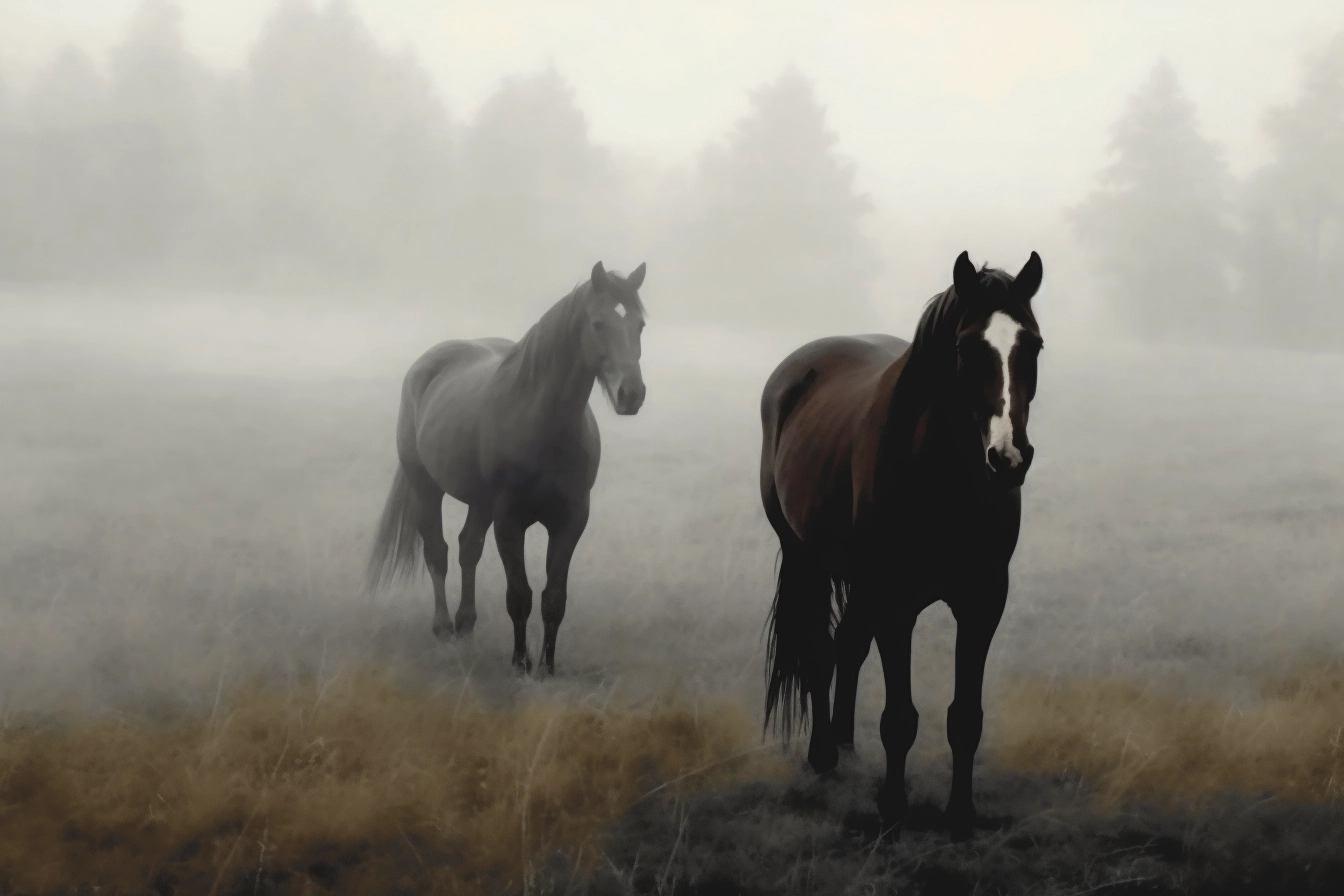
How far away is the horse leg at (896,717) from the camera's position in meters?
2.19

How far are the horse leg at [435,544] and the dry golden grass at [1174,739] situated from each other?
1923 mm

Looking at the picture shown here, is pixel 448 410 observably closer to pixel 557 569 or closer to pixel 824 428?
pixel 557 569

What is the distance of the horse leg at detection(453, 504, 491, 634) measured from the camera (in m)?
3.41

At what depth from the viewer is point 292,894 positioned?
83.4 inches

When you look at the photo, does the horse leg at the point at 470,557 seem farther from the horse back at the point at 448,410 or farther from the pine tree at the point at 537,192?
the pine tree at the point at 537,192

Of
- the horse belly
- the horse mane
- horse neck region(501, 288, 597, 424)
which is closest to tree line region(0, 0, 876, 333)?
the horse belly

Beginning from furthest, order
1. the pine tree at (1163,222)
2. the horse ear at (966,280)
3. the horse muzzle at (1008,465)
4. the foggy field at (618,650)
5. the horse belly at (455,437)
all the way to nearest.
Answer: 1. the pine tree at (1163,222)
2. the horse belly at (455,437)
3. the foggy field at (618,650)
4. the horse ear at (966,280)
5. the horse muzzle at (1008,465)

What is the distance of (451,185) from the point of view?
393cm

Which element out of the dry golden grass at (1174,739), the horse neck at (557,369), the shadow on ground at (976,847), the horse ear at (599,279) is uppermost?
the horse ear at (599,279)

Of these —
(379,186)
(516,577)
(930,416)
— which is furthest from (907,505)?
(379,186)

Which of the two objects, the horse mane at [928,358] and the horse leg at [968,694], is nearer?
the horse mane at [928,358]

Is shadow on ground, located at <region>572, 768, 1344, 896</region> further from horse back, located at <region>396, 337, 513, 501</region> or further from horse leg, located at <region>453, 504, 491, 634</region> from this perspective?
horse back, located at <region>396, 337, 513, 501</region>

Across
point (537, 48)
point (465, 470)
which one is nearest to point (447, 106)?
point (537, 48)

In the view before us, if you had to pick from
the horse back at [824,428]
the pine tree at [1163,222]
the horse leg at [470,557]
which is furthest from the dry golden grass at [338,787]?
the pine tree at [1163,222]
